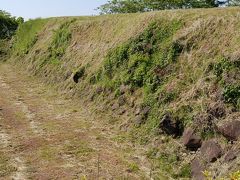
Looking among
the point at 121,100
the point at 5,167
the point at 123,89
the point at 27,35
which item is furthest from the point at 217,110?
the point at 27,35

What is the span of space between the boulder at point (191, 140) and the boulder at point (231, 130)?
74 cm

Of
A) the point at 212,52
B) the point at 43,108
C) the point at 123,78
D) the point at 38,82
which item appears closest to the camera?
the point at 212,52

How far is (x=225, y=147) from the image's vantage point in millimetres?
9367

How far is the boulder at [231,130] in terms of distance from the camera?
9.26 m

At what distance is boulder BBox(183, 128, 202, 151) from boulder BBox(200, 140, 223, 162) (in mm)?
226

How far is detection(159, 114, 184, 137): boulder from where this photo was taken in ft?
36.5

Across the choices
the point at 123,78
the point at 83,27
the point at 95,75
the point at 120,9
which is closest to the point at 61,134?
the point at 123,78

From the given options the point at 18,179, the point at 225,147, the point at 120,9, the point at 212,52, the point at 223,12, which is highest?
the point at 120,9

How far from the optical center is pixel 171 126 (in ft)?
37.0

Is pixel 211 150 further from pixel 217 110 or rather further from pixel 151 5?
pixel 151 5

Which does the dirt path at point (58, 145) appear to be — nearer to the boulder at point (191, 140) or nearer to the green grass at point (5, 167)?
the green grass at point (5, 167)

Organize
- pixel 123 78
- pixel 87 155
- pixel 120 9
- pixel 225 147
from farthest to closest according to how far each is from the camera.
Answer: pixel 120 9 < pixel 123 78 < pixel 87 155 < pixel 225 147

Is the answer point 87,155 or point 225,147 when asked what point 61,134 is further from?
point 225,147

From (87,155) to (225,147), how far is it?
3.92 metres
